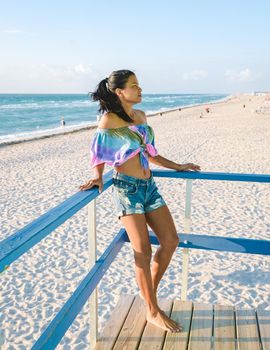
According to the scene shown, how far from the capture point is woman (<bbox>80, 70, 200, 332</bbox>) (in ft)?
7.90

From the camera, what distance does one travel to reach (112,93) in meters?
2.50

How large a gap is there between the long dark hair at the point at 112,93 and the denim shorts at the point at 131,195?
38 centimetres

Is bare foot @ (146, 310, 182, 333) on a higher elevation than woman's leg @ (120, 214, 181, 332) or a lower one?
lower

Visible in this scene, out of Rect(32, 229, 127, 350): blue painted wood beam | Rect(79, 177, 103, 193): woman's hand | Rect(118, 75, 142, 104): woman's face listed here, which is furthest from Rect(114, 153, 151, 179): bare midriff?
Rect(32, 229, 127, 350): blue painted wood beam

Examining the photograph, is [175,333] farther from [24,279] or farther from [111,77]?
[24,279]

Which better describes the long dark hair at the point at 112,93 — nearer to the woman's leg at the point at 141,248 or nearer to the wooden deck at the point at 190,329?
the woman's leg at the point at 141,248

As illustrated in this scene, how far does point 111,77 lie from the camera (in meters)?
2.49

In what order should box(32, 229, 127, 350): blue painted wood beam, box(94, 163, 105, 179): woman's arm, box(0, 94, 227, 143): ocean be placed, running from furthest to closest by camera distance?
1. box(0, 94, 227, 143): ocean
2. box(94, 163, 105, 179): woman's arm
3. box(32, 229, 127, 350): blue painted wood beam

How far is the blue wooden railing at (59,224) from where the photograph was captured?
4.44ft

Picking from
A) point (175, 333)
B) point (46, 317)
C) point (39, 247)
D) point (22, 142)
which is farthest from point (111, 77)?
point (22, 142)

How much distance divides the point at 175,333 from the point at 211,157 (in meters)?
Answer: 10.9

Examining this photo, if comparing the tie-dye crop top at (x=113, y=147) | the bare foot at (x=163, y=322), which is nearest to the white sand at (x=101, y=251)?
the bare foot at (x=163, y=322)

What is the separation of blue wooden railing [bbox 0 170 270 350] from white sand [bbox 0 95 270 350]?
154 centimetres

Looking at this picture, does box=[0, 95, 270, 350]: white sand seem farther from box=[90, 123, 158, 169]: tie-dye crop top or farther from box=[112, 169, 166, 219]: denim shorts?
box=[90, 123, 158, 169]: tie-dye crop top
